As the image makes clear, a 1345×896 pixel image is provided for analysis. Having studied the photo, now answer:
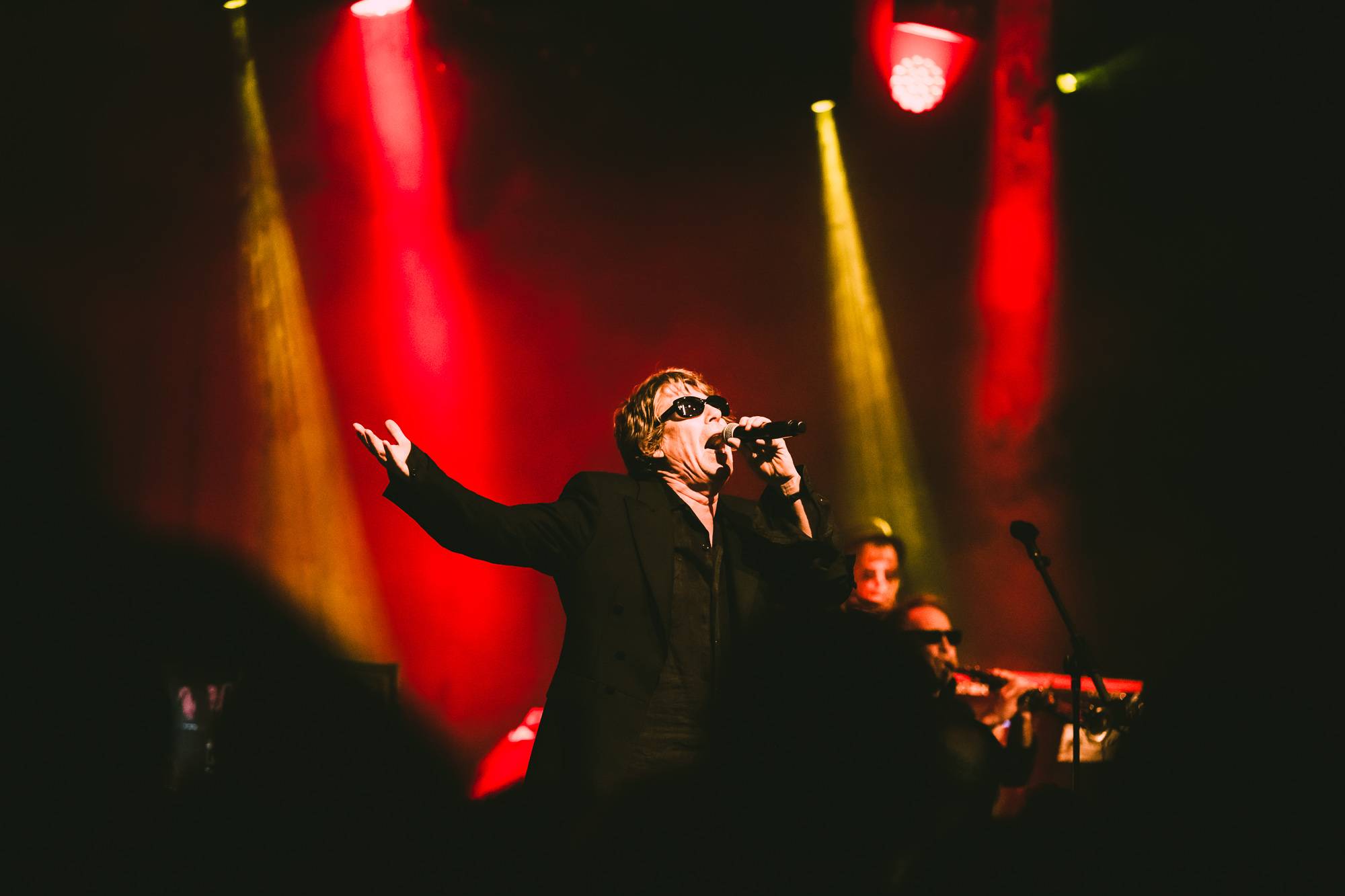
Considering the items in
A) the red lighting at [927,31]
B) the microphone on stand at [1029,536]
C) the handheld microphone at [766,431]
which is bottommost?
the microphone on stand at [1029,536]

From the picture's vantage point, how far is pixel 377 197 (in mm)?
5164

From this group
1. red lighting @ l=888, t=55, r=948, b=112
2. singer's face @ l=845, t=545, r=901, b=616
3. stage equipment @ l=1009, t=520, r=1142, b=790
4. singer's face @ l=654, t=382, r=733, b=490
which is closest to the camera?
singer's face @ l=654, t=382, r=733, b=490

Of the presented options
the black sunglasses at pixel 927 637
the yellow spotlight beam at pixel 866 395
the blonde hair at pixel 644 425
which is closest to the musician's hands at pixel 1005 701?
the black sunglasses at pixel 927 637

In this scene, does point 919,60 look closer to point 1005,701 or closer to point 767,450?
point 1005,701

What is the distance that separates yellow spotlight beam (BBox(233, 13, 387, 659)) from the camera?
16.2ft

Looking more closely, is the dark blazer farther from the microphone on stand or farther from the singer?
the microphone on stand

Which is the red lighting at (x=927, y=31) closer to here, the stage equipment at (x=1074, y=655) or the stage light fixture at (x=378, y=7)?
the stage light fixture at (x=378, y=7)

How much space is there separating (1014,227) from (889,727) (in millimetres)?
3741

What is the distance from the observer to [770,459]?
2.73 metres

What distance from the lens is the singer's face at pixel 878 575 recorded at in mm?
4863

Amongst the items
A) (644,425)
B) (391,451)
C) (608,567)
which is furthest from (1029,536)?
(391,451)

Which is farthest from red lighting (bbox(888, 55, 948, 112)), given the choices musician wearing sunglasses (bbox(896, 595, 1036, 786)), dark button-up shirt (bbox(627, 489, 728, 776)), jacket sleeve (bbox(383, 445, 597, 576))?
jacket sleeve (bbox(383, 445, 597, 576))

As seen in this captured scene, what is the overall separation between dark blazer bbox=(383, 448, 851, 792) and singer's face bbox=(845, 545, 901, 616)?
6.95ft

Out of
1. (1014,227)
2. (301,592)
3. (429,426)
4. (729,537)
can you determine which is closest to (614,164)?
(429,426)
